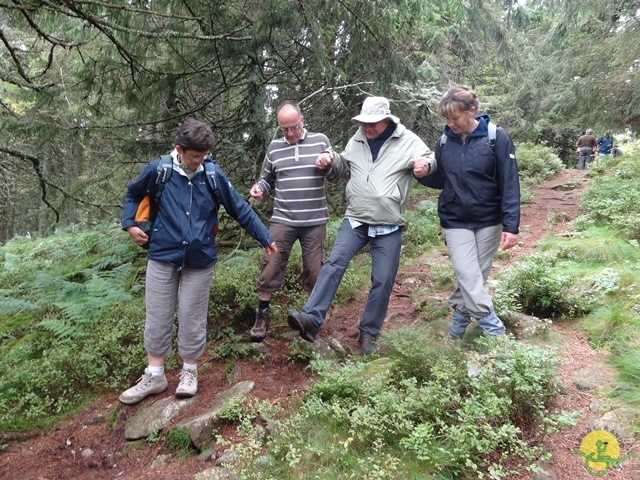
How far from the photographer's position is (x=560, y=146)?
22.5m

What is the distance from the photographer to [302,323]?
3.53 m

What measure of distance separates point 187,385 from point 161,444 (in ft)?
1.77

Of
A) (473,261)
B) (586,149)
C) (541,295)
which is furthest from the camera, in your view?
(586,149)

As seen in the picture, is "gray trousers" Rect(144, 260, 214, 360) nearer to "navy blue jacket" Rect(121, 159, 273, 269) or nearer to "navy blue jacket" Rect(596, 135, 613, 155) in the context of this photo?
"navy blue jacket" Rect(121, 159, 273, 269)

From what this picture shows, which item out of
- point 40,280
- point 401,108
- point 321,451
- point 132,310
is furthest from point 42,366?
→ point 401,108

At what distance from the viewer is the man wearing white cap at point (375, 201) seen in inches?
147

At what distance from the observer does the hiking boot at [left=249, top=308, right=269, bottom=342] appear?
4.52 metres

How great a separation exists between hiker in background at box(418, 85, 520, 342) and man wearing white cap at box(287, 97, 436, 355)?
0.32 meters

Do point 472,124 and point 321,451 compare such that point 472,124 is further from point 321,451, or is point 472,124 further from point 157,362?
point 157,362

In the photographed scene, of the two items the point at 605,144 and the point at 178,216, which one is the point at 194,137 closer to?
the point at 178,216

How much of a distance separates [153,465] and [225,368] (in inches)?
46.8

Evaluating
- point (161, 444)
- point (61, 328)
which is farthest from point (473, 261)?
point (61, 328)

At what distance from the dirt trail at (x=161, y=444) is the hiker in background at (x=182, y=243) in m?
0.33

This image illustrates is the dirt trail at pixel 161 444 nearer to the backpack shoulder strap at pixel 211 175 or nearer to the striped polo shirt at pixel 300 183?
the striped polo shirt at pixel 300 183
